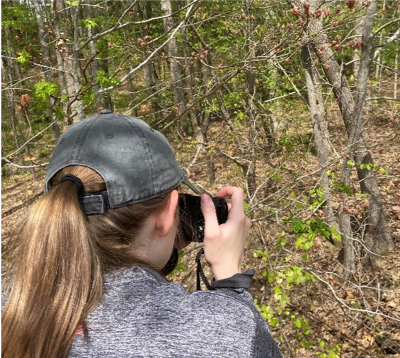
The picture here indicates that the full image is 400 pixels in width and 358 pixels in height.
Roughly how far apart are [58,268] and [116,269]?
0.14 metres

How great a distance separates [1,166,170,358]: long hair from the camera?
808mm

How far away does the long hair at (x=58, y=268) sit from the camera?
2.65 feet

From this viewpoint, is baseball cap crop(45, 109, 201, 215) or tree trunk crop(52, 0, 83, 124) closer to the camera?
baseball cap crop(45, 109, 201, 215)

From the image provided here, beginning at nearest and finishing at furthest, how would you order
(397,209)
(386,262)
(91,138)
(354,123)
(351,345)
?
(91,138), (354,123), (351,345), (386,262), (397,209)

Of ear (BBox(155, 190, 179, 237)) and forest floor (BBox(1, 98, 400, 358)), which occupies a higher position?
→ ear (BBox(155, 190, 179, 237))

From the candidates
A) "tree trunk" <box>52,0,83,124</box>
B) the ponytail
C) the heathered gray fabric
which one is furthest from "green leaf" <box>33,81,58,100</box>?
the heathered gray fabric

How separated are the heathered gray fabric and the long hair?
0.05m

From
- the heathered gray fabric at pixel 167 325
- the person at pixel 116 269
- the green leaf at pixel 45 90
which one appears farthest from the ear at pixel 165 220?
the green leaf at pixel 45 90

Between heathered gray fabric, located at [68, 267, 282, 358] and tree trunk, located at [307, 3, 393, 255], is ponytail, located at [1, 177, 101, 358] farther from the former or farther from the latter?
tree trunk, located at [307, 3, 393, 255]

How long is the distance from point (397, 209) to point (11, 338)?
6.94m

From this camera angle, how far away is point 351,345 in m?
4.62

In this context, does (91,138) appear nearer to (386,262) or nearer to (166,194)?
(166,194)

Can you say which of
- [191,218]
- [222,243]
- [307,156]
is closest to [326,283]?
[307,156]

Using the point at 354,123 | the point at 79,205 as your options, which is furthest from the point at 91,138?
the point at 354,123
